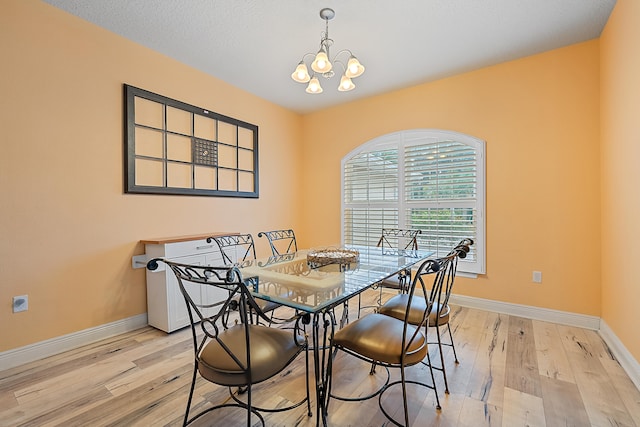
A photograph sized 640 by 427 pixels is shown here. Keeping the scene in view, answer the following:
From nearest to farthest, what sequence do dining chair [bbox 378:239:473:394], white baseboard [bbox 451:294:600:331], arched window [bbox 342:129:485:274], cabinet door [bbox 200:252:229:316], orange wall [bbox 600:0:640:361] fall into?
dining chair [bbox 378:239:473:394]
orange wall [bbox 600:0:640:361]
white baseboard [bbox 451:294:600:331]
cabinet door [bbox 200:252:229:316]
arched window [bbox 342:129:485:274]

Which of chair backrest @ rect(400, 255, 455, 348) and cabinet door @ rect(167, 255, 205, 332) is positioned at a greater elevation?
chair backrest @ rect(400, 255, 455, 348)

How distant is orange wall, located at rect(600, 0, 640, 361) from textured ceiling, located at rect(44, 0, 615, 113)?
0.33 m

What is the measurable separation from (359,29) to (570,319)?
331cm

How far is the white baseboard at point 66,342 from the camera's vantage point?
2.12m

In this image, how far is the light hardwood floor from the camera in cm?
159

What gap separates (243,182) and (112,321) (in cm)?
202

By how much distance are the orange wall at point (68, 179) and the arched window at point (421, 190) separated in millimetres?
2320

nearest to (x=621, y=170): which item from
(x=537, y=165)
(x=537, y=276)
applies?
(x=537, y=165)

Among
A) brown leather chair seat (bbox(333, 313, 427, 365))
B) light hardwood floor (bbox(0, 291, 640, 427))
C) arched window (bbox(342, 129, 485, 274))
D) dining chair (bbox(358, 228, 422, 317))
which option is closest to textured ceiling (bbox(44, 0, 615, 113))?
arched window (bbox(342, 129, 485, 274))

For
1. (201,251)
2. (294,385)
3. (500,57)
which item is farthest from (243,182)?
(500,57)

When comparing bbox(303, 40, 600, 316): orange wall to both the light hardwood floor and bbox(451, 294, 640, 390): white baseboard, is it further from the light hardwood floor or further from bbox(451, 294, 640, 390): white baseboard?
the light hardwood floor

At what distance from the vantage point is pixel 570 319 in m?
2.81

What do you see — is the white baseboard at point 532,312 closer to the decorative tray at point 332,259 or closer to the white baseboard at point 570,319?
the white baseboard at point 570,319

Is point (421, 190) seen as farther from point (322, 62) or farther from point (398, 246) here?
point (322, 62)
